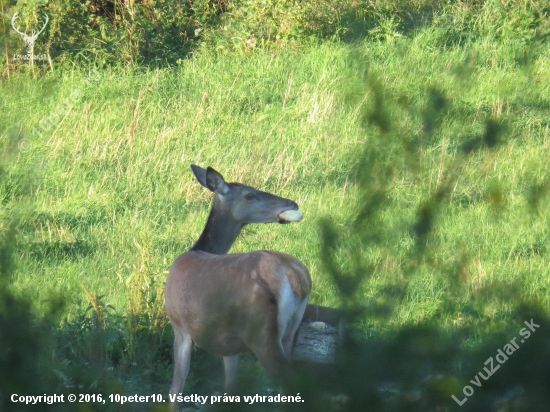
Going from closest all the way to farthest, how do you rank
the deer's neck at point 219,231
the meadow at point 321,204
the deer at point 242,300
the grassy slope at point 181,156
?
the meadow at point 321,204 → the deer at point 242,300 → the deer's neck at point 219,231 → the grassy slope at point 181,156

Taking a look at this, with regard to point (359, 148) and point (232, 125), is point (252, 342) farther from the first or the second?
point (232, 125)

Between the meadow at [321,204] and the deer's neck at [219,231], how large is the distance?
1.93 ft

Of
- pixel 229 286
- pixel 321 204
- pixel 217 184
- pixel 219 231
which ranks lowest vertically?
pixel 321 204

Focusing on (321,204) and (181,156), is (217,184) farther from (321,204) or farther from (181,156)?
(181,156)

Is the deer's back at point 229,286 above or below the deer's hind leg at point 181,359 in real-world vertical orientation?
above

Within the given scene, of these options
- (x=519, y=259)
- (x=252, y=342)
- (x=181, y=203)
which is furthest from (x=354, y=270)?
(x=181, y=203)

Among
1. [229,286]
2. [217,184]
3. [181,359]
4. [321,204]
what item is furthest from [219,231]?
[321,204]

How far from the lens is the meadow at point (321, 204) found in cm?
192

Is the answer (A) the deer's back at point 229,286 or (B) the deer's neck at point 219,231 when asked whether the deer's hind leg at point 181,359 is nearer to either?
(A) the deer's back at point 229,286

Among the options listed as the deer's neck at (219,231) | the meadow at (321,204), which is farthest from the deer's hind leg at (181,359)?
the deer's neck at (219,231)

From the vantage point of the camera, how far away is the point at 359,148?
2.06 metres

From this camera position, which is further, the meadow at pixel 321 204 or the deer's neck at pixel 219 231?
the deer's neck at pixel 219 231

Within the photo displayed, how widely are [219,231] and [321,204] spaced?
1763 mm

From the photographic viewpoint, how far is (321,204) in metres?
7.30
